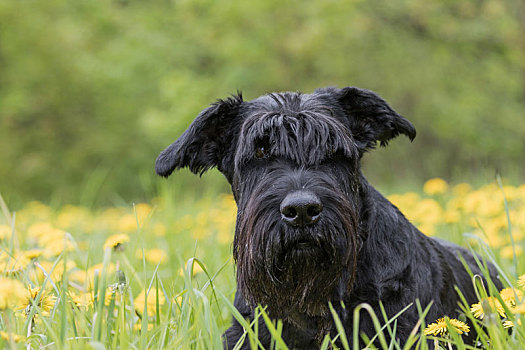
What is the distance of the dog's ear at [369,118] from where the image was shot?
2.71m

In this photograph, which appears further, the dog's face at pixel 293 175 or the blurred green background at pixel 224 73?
the blurred green background at pixel 224 73

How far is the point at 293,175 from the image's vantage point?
2279mm

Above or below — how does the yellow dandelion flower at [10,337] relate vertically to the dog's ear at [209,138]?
below

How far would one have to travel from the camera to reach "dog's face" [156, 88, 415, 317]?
85.4 inches

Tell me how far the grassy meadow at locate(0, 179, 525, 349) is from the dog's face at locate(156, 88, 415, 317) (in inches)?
7.6

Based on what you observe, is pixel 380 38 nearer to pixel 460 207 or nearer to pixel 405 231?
pixel 460 207

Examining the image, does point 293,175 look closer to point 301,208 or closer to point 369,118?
point 301,208

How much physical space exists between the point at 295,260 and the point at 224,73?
1317 centimetres

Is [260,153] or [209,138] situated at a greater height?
[209,138]

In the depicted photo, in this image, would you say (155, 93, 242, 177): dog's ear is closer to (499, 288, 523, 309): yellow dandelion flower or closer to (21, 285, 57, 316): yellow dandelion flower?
(21, 285, 57, 316): yellow dandelion flower

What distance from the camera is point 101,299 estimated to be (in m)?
1.76

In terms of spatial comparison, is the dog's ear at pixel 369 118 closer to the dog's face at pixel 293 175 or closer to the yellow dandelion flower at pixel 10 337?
the dog's face at pixel 293 175

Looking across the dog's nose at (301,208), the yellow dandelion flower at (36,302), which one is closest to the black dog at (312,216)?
the dog's nose at (301,208)

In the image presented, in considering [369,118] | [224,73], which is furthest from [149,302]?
[224,73]
